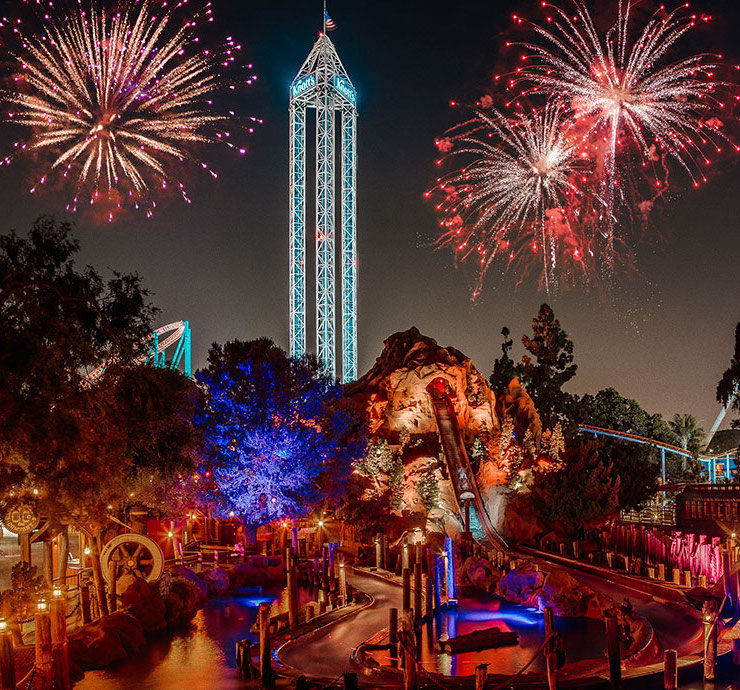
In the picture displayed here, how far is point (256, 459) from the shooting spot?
102ft

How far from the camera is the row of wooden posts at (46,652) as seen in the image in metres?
12.6

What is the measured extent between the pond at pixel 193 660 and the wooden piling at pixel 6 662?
3.85 metres

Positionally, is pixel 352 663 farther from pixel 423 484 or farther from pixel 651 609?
pixel 423 484

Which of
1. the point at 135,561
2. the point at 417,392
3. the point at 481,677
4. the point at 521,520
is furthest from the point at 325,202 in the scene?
the point at 481,677

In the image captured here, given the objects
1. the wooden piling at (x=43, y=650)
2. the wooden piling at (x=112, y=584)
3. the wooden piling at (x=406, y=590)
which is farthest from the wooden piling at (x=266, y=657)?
the wooden piling at (x=112, y=584)

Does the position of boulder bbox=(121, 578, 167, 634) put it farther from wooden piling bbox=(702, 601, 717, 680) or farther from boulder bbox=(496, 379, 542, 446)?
boulder bbox=(496, 379, 542, 446)

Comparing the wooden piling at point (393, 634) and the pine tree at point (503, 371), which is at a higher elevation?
the pine tree at point (503, 371)

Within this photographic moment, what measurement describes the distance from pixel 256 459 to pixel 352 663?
1564cm

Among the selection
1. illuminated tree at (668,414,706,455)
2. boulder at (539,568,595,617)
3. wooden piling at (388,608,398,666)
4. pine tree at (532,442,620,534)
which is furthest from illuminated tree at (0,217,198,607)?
illuminated tree at (668,414,706,455)

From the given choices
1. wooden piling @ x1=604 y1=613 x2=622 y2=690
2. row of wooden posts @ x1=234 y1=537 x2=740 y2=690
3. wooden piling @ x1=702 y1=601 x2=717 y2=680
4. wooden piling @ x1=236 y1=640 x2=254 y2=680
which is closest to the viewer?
row of wooden posts @ x1=234 y1=537 x2=740 y2=690

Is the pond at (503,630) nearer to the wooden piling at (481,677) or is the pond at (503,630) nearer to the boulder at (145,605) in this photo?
the wooden piling at (481,677)

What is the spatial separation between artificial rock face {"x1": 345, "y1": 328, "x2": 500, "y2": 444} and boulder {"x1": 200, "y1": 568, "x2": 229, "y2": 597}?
45.2 ft

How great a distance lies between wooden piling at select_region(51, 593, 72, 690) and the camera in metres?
13.9

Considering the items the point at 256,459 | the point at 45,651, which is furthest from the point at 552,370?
the point at 45,651
